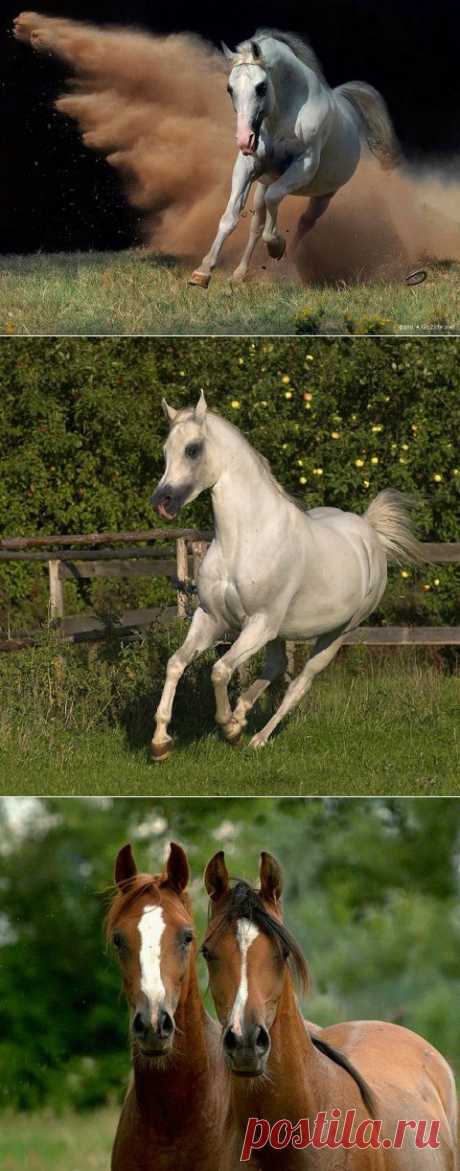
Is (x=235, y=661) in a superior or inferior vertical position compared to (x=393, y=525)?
inferior

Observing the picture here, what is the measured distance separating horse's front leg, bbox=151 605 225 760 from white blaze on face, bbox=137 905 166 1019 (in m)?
2.70

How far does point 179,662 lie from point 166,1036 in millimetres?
3012

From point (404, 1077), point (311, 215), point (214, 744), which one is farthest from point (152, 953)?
point (311, 215)

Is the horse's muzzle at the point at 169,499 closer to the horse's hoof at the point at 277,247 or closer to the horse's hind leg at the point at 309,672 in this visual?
the horse's hind leg at the point at 309,672

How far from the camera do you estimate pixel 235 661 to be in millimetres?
7742

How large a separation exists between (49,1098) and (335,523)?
134 inches

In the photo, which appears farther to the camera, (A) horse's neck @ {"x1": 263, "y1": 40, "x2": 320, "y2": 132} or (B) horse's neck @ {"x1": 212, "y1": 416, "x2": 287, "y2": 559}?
(A) horse's neck @ {"x1": 263, "y1": 40, "x2": 320, "y2": 132}

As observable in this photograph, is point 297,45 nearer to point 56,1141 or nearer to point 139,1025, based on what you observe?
point 56,1141

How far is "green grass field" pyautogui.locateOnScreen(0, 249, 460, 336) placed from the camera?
9.45 meters

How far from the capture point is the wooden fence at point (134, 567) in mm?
9624

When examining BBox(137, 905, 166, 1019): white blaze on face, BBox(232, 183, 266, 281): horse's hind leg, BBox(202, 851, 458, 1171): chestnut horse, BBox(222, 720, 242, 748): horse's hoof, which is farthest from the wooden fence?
BBox(202, 851, 458, 1171): chestnut horse

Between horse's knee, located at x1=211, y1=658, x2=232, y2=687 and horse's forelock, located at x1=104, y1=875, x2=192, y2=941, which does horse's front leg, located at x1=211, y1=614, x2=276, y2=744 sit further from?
horse's forelock, located at x1=104, y1=875, x2=192, y2=941

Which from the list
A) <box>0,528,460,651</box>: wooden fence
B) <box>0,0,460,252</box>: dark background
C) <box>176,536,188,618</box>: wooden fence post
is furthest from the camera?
<box>0,0,460,252</box>: dark background

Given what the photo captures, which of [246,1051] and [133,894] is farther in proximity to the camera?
[133,894]
